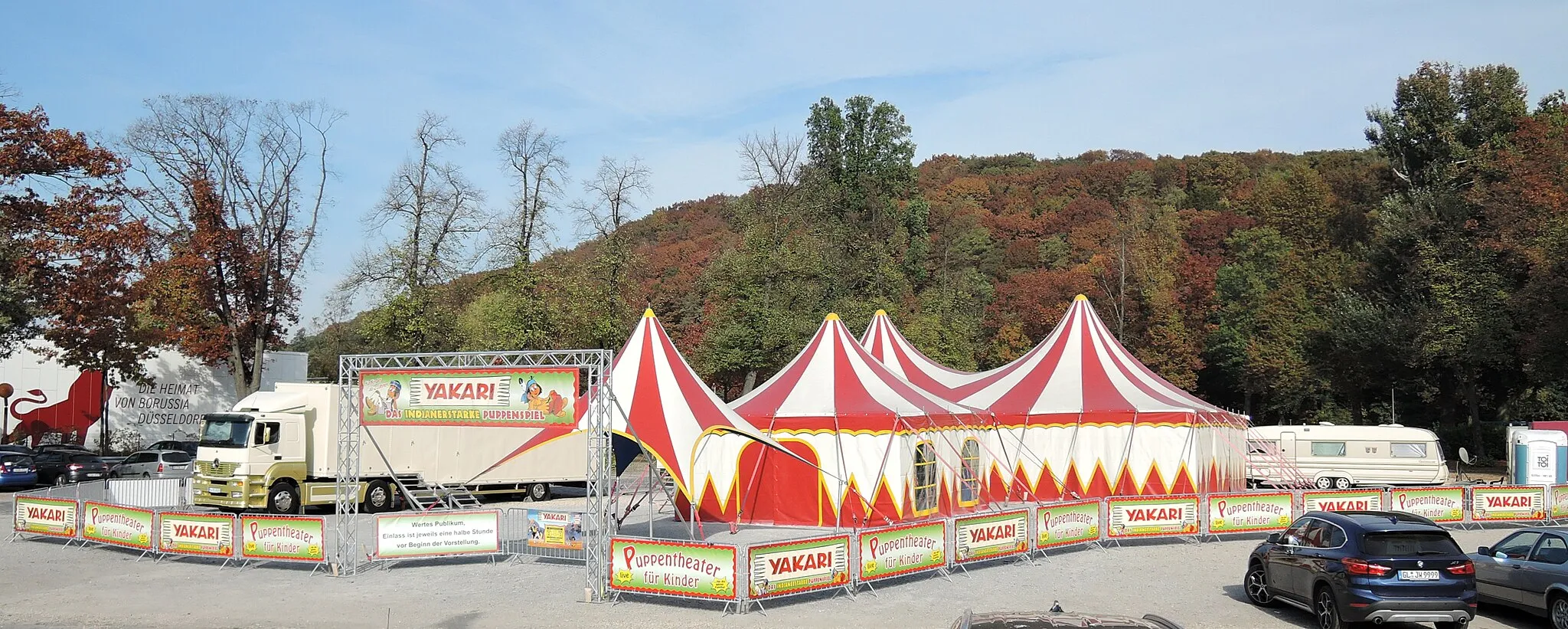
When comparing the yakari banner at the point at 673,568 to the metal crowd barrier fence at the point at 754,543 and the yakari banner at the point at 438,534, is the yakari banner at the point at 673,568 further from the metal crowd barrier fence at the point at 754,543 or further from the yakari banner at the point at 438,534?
the yakari banner at the point at 438,534

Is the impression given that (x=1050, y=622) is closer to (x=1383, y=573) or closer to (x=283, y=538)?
(x=1383, y=573)

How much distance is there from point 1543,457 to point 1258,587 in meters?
17.8

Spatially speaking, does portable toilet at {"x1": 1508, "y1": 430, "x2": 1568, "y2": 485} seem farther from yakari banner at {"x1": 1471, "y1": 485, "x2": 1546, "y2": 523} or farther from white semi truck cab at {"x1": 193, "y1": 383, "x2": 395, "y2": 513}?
white semi truck cab at {"x1": 193, "y1": 383, "x2": 395, "y2": 513}

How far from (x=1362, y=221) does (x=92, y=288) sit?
175ft

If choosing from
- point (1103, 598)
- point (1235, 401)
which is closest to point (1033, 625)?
point (1103, 598)

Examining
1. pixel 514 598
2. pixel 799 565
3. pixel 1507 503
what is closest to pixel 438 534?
pixel 514 598

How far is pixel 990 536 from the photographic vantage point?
15.8 metres

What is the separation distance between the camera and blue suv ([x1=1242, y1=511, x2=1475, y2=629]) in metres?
10.6

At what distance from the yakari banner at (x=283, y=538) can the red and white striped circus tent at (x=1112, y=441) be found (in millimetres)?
13765

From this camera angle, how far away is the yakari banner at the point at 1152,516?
18281 mm

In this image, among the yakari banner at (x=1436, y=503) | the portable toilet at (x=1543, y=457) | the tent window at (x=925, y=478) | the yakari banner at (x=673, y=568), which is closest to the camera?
the yakari banner at (x=673, y=568)

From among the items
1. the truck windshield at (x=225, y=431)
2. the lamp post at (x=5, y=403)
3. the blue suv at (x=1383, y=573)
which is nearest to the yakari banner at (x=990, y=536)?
the blue suv at (x=1383, y=573)

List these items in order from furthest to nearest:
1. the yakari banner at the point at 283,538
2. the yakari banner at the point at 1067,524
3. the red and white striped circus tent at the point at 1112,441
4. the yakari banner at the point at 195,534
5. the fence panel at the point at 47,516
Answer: the red and white striped circus tent at the point at 1112,441
the fence panel at the point at 47,516
the yakari banner at the point at 1067,524
the yakari banner at the point at 195,534
the yakari banner at the point at 283,538

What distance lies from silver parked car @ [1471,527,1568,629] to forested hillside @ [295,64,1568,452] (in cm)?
2330
